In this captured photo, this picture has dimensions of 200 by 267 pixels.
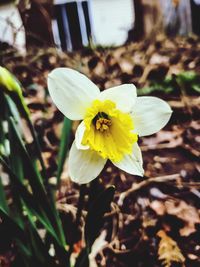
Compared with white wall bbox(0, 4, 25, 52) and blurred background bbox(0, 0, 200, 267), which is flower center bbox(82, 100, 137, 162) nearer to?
blurred background bbox(0, 0, 200, 267)

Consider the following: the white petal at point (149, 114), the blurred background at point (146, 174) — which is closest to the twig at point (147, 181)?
the blurred background at point (146, 174)

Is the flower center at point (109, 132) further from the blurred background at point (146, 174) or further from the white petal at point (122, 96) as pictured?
the blurred background at point (146, 174)

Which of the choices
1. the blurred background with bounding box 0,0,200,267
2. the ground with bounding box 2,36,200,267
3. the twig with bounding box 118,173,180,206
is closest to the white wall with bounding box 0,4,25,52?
the blurred background with bounding box 0,0,200,267

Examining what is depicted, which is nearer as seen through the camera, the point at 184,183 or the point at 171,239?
the point at 171,239

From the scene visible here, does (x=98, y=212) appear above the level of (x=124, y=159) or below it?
below

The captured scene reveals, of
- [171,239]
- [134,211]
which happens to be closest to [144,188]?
[134,211]

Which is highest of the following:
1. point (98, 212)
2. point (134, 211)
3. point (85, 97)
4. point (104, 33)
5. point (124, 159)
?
point (85, 97)

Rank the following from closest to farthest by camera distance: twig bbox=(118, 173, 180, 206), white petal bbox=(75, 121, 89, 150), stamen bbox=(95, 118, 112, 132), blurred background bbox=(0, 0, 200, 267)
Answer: white petal bbox=(75, 121, 89, 150) → stamen bbox=(95, 118, 112, 132) → blurred background bbox=(0, 0, 200, 267) → twig bbox=(118, 173, 180, 206)

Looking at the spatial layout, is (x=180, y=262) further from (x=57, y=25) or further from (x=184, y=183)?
(x=57, y=25)
